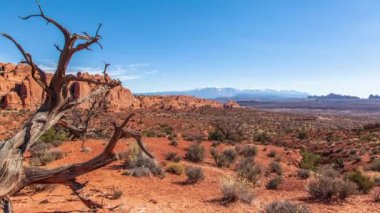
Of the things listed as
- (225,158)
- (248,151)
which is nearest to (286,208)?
(225,158)

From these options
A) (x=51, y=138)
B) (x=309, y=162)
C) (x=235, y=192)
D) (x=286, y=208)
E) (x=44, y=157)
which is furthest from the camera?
(x=51, y=138)

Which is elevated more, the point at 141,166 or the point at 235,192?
the point at 235,192

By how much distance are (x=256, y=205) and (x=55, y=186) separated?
20.5 feet

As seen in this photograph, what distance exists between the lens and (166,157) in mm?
17078

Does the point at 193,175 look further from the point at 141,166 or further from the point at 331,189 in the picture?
the point at 331,189

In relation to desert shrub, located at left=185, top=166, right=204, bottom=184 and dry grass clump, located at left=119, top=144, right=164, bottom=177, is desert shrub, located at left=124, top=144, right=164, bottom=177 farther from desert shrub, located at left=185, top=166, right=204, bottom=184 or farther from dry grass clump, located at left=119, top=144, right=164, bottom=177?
desert shrub, located at left=185, top=166, right=204, bottom=184

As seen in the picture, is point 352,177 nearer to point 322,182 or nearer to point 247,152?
point 322,182

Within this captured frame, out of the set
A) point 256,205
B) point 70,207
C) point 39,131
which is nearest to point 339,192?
point 256,205

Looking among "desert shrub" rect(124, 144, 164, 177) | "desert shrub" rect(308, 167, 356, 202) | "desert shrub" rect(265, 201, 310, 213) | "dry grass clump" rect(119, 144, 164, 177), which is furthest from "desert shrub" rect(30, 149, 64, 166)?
"desert shrub" rect(308, 167, 356, 202)

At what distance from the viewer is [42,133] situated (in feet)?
18.4

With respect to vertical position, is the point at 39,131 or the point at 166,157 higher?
the point at 39,131

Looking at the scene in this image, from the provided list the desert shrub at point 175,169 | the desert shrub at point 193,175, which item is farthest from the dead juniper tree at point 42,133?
the desert shrub at point 175,169

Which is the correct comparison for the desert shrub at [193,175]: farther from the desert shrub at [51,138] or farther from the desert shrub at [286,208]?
the desert shrub at [51,138]

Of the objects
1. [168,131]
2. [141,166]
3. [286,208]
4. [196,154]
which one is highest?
[286,208]
